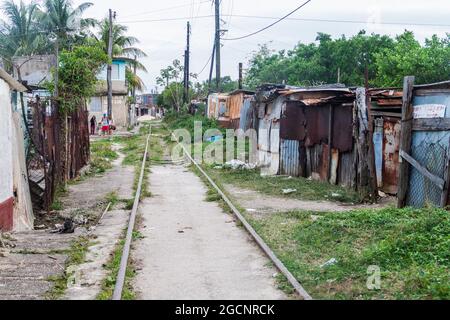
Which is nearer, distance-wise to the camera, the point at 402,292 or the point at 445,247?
the point at 402,292

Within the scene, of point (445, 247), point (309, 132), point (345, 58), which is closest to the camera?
point (445, 247)

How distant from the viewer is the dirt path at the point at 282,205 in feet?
39.5

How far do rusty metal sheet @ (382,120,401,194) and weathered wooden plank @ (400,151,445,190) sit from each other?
74.8 inches

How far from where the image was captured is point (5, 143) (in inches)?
381

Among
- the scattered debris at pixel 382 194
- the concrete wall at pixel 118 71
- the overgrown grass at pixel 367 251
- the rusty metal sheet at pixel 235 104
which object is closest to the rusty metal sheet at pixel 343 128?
the scattered debris at pixel 382 194

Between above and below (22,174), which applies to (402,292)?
below

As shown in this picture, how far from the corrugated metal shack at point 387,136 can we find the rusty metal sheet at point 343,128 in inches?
26.8

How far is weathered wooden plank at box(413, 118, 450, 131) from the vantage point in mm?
10083

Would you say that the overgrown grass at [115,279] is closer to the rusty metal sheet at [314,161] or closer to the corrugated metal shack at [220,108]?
the rusty metal sheet at [314,161]

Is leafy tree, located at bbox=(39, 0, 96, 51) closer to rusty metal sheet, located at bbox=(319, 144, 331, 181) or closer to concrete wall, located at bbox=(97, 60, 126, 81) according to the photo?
concrete wall, located at bbox=(97, 60, 126, 81)

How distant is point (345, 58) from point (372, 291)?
1370 inches
